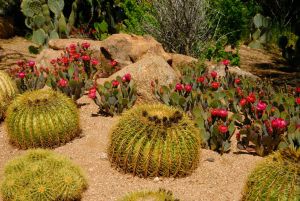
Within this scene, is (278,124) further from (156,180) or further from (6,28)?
(6,28)

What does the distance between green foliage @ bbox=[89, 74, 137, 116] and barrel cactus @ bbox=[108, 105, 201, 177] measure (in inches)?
58.5

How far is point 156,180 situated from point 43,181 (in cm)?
130

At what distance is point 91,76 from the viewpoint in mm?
8914

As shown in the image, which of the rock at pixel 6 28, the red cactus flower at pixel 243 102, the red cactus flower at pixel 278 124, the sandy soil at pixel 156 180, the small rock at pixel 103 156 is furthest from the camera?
the rock at pixel 6 28

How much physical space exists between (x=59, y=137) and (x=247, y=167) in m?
2.52

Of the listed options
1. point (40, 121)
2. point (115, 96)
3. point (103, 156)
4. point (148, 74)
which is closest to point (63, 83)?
point (115, 96)

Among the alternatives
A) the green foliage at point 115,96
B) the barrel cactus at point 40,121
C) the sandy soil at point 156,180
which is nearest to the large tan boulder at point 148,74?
the green foliage at point 115,96

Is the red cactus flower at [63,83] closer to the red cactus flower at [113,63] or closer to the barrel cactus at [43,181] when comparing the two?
the red cactus flower at [113,63]

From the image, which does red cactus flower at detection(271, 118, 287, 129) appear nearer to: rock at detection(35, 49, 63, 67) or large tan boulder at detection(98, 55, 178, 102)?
large tan boulder at detection(98, 55, 178, 102)

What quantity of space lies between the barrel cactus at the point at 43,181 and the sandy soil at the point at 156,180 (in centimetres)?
27

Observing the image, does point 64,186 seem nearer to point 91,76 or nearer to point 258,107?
point 258,107

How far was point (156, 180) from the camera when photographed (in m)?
5.55

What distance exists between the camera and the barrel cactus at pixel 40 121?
20.9ft

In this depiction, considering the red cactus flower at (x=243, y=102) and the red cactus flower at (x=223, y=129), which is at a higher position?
the red cactus flower at (x=243, y=102)
